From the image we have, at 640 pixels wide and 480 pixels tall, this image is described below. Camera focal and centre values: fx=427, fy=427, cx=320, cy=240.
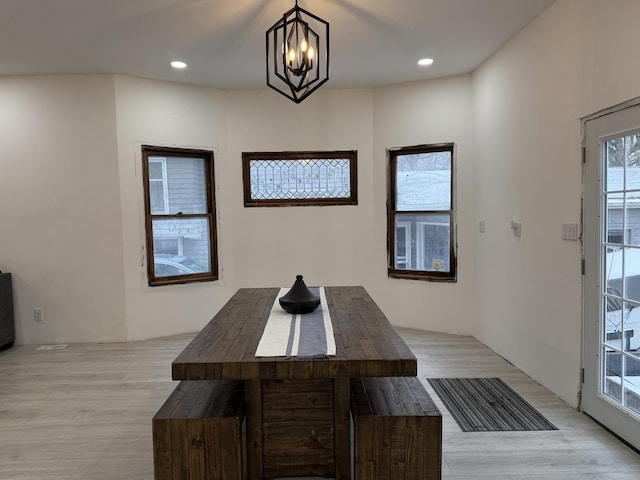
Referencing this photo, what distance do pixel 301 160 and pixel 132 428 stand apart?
126 inches

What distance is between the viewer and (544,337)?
308cm

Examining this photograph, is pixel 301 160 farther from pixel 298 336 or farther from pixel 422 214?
pixel 298 336

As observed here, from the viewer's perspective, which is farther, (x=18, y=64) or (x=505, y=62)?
(x=18, y=64)

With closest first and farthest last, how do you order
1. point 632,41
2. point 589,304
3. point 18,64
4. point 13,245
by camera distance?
point 632,41, point 589,304, point 18,64, point 13,245

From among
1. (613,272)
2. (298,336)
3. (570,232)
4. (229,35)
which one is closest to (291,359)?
(298,336)

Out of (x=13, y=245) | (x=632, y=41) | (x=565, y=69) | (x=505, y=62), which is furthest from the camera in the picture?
(x=13, y=245)

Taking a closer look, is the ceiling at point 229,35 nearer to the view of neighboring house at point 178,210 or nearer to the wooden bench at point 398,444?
the view of neighboring house at point 178,210

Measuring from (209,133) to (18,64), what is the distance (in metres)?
1.79

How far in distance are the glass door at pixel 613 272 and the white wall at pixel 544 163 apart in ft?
0.35

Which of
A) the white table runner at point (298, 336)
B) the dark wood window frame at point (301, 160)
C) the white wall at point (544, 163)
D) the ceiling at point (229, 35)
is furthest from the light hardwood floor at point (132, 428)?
the ceiling at point (229, 35)

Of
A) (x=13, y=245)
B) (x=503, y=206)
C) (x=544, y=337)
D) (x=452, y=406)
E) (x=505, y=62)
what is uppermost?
(x=505, y=62)

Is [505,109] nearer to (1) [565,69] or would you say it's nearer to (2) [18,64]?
(1) [565,69]

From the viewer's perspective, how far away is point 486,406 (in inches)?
111

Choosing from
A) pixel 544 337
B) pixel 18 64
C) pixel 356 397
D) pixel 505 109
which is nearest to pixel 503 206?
pixel 505 109
